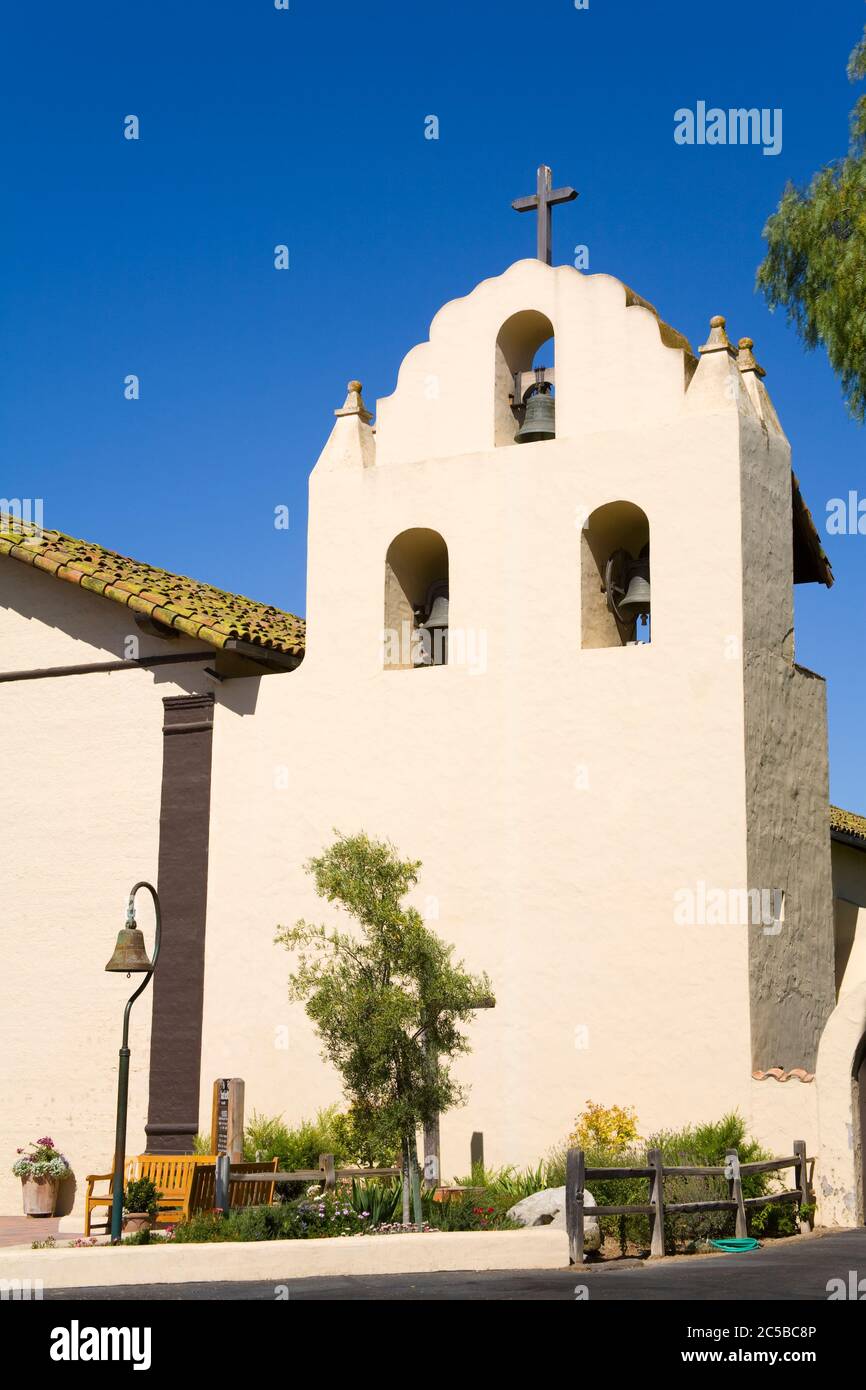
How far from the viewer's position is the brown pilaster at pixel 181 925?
2017 cm

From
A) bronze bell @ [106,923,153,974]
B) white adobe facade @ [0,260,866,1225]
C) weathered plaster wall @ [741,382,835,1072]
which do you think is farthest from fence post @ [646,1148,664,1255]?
bronze bell @ [106,923,153,974]

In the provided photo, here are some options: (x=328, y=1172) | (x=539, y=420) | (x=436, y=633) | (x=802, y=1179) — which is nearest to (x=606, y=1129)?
(x=802, y=1179)

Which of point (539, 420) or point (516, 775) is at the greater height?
point (539, 420)

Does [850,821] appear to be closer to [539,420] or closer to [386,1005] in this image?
[539,420]

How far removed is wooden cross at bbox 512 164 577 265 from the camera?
20875 mm

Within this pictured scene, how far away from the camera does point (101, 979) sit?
69.1 ft

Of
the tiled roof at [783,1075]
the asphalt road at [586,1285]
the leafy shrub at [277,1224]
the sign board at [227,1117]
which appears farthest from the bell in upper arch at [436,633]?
the asphalt road at [586,1285]

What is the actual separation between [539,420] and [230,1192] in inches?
388

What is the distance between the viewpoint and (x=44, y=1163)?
2034 cm

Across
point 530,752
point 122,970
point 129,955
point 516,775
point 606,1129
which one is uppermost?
point 530,752

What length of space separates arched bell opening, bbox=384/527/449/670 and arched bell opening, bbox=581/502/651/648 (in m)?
2.05

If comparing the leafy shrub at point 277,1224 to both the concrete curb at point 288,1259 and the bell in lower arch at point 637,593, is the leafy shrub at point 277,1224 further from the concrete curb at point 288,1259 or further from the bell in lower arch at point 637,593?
the bell in lower arch at point 637,593

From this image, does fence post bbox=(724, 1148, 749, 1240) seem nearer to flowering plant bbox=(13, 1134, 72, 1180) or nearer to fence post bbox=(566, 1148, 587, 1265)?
fence post bbox=(566, 1148, 587, 1265)

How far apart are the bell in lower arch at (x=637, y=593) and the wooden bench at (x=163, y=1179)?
8260 millimetres
